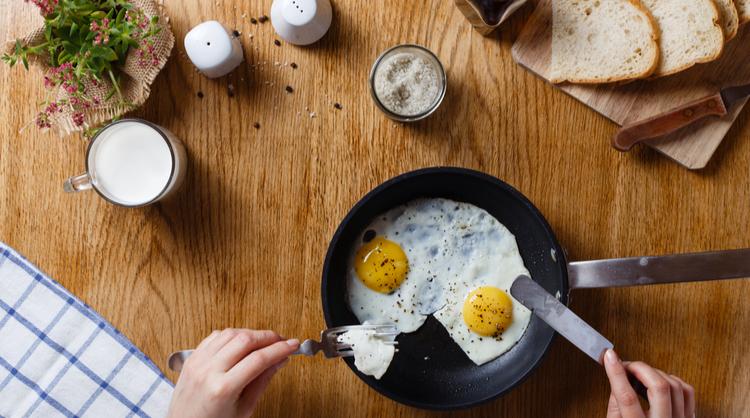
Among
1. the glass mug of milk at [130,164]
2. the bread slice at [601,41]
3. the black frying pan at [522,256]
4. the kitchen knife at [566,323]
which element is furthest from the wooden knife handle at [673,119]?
the glass mug of milk at [130,164]

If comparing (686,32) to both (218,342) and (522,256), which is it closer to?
(522,256)

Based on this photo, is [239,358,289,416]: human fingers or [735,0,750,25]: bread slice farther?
[735,0,750,25]: bread slice

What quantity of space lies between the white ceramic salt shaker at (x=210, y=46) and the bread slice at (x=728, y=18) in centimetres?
111

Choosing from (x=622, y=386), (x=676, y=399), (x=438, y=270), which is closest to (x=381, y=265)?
(x=438, y=270)

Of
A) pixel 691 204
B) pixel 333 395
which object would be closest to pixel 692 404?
pixel 691 204

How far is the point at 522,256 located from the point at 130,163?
3.06 ft

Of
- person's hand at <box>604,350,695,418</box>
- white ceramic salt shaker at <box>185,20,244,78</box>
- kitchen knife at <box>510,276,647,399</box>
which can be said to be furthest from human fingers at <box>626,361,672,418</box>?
white ceramic salt shaker at <box>185,20,244,78</box>

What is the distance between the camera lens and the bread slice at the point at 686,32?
1.48m

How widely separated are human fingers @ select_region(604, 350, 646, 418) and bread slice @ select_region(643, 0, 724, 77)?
2.21ft

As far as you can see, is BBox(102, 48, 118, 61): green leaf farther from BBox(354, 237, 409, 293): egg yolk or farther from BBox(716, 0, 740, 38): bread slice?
BBox(716, 0, 740, 38): bread slice

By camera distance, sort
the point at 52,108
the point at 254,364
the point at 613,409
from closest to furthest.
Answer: the point at 254,364
the point at 613,409
the point at 52,108

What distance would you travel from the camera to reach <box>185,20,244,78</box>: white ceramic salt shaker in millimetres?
1491

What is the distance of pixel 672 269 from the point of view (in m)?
1.31

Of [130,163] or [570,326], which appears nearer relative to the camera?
[570,326]
